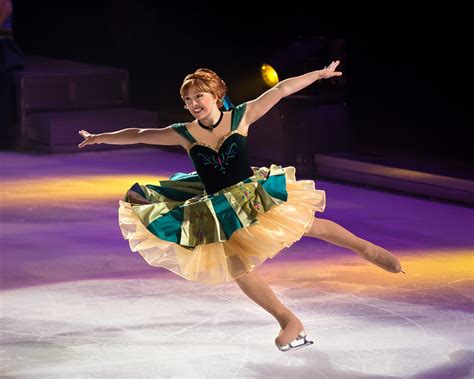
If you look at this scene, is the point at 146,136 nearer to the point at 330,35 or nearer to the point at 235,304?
the point at 235,304

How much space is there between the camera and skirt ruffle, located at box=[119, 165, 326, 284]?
175 inches

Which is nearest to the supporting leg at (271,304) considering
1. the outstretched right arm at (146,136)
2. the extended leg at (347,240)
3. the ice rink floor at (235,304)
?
the ice rink floor at (235,304)

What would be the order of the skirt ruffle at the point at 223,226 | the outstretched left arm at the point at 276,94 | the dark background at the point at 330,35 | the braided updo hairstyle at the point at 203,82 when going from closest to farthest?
the skirt ruffle at the point at 223,226, the braided updo hairstyle at the point at 203,82, the outstretched left arm at the point at 276,94, the dark background at the point at 330,35

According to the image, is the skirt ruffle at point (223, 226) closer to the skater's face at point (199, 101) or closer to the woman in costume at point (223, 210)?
the woman in costume at point (223, 210)

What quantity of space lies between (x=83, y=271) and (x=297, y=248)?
1.29 metres

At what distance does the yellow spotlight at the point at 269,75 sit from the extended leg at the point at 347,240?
13.3ft

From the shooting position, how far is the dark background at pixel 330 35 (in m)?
8.65

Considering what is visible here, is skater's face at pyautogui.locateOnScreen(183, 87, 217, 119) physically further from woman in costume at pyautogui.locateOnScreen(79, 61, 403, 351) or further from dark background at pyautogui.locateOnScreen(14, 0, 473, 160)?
dark background at pyautogui.locateOnScreen(14, 0, 473, 160)

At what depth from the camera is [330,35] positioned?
9.52 meters

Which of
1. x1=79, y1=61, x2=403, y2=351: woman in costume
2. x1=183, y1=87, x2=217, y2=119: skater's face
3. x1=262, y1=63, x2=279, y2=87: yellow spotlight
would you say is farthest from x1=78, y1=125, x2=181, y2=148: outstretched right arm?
x1=262, y1=63, x2=279, y2=87: yellow spotlight

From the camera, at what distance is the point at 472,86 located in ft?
Result: 27.8

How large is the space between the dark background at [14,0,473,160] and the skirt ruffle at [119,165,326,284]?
4.25 metres

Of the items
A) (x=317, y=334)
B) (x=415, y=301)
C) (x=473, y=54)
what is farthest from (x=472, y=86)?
(x=317, y=334)

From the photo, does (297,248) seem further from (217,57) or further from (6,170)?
(217,57)
